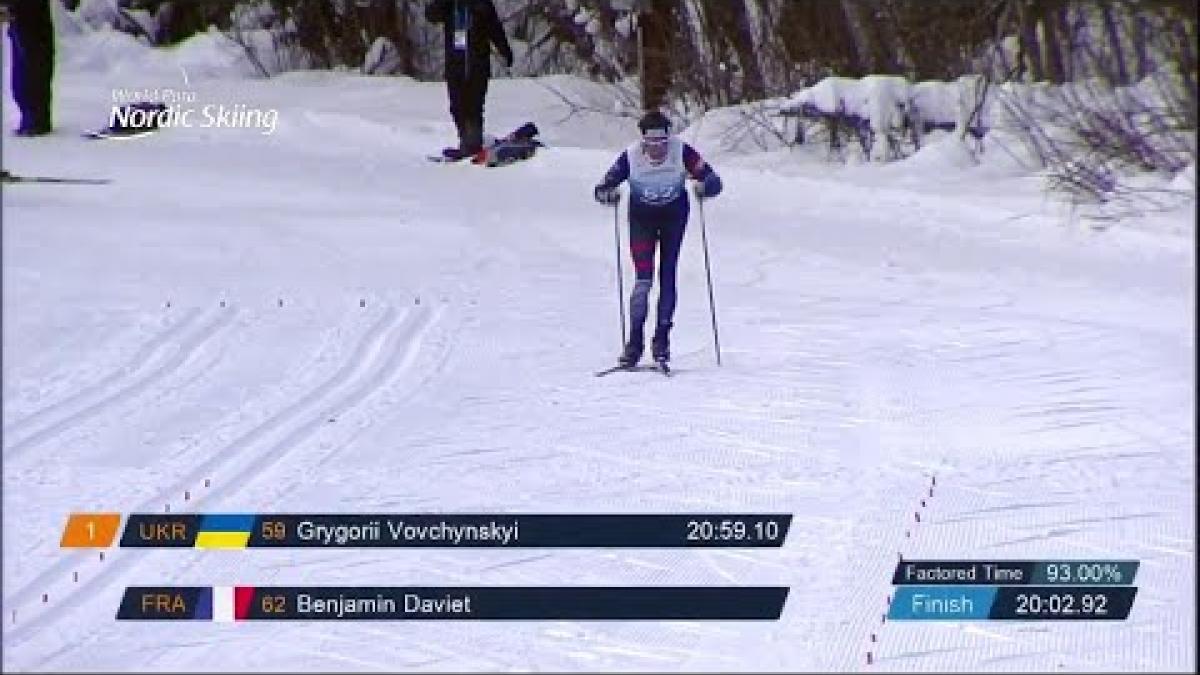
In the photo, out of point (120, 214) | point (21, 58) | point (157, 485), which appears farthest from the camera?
point (21, 58)

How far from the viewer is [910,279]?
1547 cm

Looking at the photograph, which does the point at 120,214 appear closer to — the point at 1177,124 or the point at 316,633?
the point at 1177,124

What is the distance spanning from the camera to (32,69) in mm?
20906

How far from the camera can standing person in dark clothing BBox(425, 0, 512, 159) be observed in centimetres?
2023

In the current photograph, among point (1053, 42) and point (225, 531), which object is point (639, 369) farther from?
point (1053, 42)

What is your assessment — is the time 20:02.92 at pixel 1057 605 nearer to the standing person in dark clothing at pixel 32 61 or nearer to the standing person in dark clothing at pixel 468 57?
the standing person in dark clothing at pixel 468 57

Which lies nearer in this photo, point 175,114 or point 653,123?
point 653,123

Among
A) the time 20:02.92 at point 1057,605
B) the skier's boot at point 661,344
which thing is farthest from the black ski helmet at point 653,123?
the time 20:02.92 at point 1057,605

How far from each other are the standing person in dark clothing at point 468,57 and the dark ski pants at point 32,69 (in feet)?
11.5

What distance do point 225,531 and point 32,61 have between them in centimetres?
1274

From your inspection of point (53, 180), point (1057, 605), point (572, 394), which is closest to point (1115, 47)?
point (572, 394)

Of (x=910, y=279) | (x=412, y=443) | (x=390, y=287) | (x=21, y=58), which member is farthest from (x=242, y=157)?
(x=412, y=443)

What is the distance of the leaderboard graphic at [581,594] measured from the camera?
768 centimetres

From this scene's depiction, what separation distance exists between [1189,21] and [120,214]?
25.8 feet
